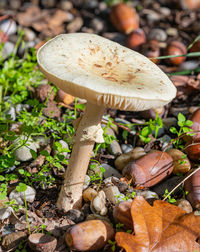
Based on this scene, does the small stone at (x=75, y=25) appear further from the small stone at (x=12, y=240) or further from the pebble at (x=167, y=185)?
the small stone at (x=12, y=240)

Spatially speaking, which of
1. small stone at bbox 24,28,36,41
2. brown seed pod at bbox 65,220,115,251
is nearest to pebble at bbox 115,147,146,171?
brown seed pod at bbox 65,220,115,251

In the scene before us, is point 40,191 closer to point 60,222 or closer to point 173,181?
point 60,222

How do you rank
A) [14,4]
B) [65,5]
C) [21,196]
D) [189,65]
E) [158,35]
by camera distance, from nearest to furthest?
[21,196], [189,65], [158,35], [14,4], [65,5]

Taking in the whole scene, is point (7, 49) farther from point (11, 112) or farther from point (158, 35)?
point (158, 35)

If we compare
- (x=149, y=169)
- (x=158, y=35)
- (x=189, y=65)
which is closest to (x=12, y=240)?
(x=149, y=169)

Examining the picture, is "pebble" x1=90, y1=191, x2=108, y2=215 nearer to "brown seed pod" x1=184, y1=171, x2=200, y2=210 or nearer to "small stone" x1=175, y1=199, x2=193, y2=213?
"small stone" x1=175, y1=199, x2=193, y2=213

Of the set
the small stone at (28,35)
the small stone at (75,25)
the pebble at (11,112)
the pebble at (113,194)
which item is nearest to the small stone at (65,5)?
the small stone at (75,25)

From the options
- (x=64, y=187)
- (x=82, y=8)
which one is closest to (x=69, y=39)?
(x=64, y=187)
